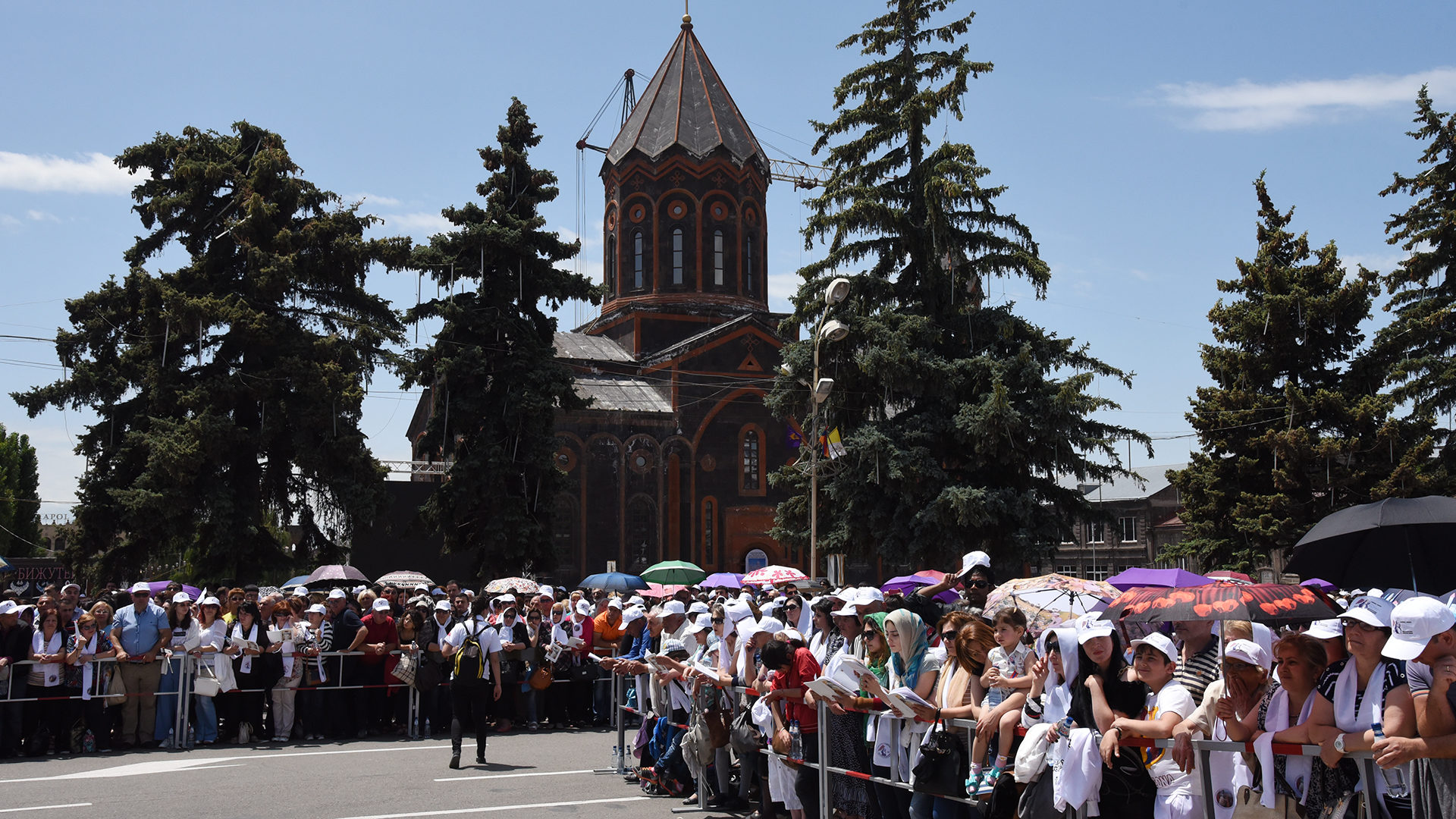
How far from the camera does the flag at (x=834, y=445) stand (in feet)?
80.0

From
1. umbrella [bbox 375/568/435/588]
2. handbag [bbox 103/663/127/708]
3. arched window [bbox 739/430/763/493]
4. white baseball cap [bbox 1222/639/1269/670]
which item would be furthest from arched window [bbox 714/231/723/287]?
white baseball cap [bbox 1222/639/1269/670]

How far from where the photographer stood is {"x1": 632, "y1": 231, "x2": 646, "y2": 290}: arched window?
42344 millimetres

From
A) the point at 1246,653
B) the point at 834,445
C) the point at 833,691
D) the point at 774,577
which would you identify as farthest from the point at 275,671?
the point at 834,445

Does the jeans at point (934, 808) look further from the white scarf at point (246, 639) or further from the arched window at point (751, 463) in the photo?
the arched window at point (751, 463)

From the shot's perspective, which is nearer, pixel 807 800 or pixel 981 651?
pixel 981 651

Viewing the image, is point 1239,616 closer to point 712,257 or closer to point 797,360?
point 797,360

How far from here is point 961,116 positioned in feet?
83.8

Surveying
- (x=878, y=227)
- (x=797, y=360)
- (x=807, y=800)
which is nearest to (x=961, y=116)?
(x=878, y=227)

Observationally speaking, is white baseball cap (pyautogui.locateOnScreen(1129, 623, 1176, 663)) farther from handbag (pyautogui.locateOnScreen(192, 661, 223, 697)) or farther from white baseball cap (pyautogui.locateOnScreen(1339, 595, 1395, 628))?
handbag (pyautogui.locateOnScreen(192, 661, 223, 697))

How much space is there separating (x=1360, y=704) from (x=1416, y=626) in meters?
0.56

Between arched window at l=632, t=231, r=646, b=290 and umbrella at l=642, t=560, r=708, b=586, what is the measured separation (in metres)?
19.1

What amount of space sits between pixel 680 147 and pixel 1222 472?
22672 mm

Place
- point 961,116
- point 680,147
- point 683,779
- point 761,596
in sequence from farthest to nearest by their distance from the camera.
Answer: point 680,147 → point 961,116 → point 761,596 → point 683,779

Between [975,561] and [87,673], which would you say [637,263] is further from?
[975,561]
